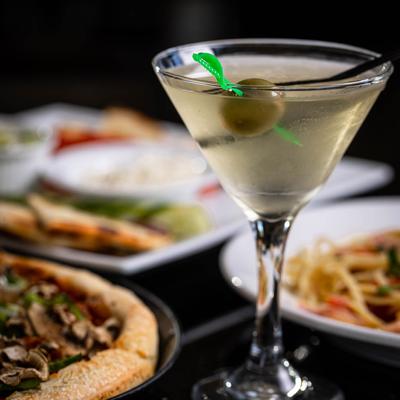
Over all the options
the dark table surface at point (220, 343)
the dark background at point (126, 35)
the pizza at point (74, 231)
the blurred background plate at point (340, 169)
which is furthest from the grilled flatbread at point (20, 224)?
the dark background at point (126, 35)

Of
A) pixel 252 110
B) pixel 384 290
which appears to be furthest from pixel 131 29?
pixel 252 110

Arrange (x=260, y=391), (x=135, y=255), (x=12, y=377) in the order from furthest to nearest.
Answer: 1. (x=135, y=255)
2. (x=260, y=391)
3. (x=12, y=377)

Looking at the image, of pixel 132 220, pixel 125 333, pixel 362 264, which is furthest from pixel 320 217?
pixel 125 333

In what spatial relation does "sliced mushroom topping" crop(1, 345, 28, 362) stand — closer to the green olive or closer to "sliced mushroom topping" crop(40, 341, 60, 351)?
"sliced mushroom topping" crop(40, 341, 60, 351)

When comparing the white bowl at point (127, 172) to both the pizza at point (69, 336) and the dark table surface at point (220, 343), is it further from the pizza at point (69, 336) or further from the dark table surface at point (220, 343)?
the pizza at point (69, 336)

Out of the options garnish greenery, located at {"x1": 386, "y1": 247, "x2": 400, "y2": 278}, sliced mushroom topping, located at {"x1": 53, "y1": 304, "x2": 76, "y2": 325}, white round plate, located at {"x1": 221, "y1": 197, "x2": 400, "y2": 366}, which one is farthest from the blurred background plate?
sliced mushroom topping, located at {"x1": 53, "y1": 304, "x2": 76, "y2": 325}

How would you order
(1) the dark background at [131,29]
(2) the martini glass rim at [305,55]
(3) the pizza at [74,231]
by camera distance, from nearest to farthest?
(2) the martini glass rim at [305,55], (3) the pizza at [74,231], (1) the dark background at [131,29]

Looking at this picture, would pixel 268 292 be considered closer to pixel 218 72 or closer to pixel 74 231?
pixel 218 72
